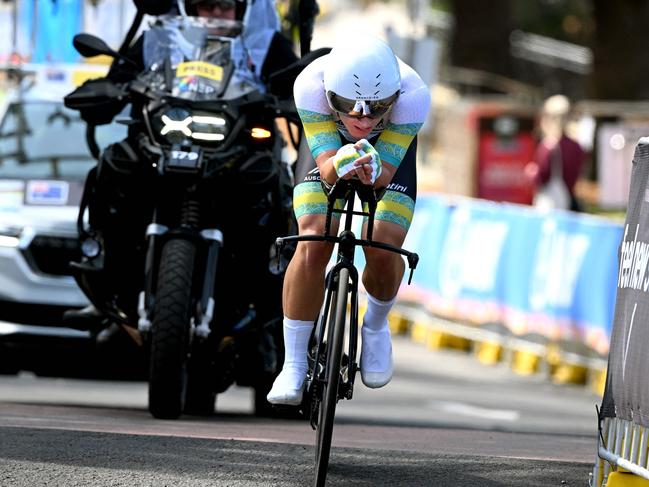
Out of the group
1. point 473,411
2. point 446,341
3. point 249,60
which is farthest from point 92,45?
point 446,341

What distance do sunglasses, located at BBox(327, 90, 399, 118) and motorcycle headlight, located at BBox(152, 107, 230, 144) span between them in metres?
2.42

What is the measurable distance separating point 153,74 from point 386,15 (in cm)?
5204

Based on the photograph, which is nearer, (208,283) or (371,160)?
(371,160)

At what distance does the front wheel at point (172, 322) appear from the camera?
9477 millimetres

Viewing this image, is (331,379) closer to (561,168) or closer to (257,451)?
(257,451)

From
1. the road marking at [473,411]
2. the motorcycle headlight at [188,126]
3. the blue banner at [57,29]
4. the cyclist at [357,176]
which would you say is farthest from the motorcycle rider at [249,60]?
the road marking at [473,411]

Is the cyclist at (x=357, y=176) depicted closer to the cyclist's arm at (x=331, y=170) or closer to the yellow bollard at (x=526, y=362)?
the cyclist's arm at (x=331, y=170)

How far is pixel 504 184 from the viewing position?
2770cm

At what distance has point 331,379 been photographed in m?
7.32

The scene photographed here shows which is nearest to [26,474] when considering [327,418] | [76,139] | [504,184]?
[327,418]

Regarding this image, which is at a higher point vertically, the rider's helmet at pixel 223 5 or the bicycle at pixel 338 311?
the rider's helmet at pixel 223 5

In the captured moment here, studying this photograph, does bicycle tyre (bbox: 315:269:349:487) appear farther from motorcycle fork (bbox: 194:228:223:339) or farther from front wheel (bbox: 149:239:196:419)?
motorcycle fork (bbox: 194:228:223:339)

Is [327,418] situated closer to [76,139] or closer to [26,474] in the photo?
[26,474]

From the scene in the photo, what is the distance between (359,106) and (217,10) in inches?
134
